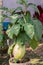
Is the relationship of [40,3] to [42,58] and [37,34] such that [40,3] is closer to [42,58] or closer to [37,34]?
[42,58]

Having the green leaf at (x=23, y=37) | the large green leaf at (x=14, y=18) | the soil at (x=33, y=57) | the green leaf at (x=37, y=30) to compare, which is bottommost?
the soil at (x=33, y=57)

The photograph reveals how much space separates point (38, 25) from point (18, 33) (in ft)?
1.30

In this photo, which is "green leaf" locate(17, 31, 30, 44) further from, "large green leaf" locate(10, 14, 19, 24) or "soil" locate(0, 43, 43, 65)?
"soil" locate(0, 43, 43, 65)

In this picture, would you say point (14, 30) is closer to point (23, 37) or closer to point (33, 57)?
point (23, 37)

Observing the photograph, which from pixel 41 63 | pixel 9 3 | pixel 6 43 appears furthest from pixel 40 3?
pixel 41 63

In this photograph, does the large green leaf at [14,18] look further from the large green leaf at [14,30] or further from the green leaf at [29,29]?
the green leaf at [29,29]

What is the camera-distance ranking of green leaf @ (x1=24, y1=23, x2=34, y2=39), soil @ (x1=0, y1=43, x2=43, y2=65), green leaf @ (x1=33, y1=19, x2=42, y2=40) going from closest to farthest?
green leaf @ (x1=24, y1=23, x2=34, y2=39) → green leaf @ (x1=33, y1=19, x2=42, y2=40) → soil @ (x1=0, y1=43, x2=43, y2=65)

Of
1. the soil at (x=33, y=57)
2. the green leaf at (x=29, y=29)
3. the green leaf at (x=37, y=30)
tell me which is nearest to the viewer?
the green leaf at (x=29, y=29)

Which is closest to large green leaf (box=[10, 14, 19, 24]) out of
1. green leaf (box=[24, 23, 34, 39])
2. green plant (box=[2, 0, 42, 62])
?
green plant (box=[2, 0, 42, 62])

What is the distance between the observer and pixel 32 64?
4.37 m

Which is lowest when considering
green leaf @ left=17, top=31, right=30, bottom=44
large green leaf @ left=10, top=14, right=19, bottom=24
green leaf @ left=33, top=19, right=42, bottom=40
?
green leaf @ left=17, top=31, right=30, bottom=44

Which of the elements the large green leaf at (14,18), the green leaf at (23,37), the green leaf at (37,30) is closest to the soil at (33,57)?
the green leaf at (23,37)

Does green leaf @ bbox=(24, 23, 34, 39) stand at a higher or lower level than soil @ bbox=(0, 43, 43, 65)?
higher

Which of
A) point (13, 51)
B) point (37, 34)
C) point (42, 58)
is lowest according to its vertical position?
point (42, 58)
